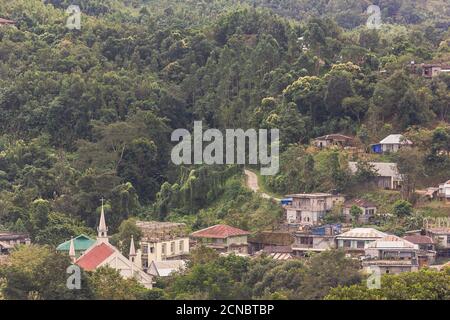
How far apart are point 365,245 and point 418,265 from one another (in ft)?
4.95

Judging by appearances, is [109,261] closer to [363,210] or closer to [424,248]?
[424,248]

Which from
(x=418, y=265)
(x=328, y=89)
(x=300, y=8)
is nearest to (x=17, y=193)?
(x=328, y=89)

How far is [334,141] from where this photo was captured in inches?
1586

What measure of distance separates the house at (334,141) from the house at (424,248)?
654 cm

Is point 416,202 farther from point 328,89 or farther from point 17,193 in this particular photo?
point 17,193

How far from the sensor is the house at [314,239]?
3422cm

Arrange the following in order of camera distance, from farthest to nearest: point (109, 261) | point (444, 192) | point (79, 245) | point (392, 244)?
point (444, 192)
point (79, 245)
point (392, 244)
point (109, 261)

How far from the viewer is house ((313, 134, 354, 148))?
40219mm

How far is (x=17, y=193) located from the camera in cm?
3891

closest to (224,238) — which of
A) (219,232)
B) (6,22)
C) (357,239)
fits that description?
(219,232)

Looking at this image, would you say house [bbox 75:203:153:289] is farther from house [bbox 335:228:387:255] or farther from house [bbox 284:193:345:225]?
house [bbox 284:193:345:225]

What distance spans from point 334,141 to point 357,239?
6959mm

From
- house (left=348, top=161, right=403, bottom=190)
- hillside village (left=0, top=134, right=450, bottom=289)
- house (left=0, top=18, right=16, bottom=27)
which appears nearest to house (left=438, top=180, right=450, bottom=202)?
hillside village (left=0, top=134, right=450, bottom=289)

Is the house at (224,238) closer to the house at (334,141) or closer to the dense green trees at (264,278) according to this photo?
the dense green trees at (264,278)
